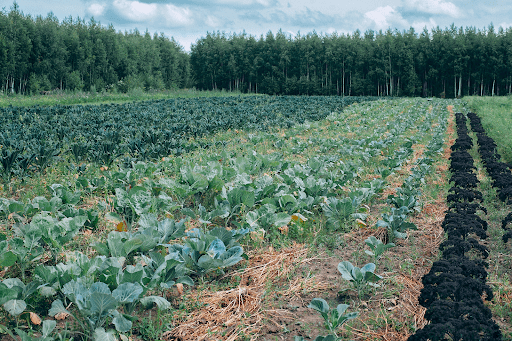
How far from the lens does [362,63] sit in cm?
5538

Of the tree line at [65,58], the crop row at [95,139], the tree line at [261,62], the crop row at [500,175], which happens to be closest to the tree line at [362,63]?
the tree line at [261,62]

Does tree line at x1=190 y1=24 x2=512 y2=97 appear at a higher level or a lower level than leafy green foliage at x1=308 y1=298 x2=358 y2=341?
higher

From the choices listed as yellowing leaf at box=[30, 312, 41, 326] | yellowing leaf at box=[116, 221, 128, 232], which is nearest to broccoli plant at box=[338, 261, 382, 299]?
yellowing leaf at box=[30, 312, 41, 326]

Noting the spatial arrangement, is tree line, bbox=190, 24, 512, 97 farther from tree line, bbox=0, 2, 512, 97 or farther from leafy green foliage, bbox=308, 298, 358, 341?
leafy green foliage, bbox=308, 298, 358, 341

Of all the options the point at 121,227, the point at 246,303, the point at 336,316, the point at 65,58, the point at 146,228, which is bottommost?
the point at 246,303

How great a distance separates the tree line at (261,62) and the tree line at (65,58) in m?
0.12

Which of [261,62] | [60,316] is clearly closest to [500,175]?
[60,316]

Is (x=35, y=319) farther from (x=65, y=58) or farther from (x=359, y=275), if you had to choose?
(x=65, y=58)

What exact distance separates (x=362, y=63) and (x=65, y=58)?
4202cm

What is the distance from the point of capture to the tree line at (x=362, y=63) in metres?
50.2

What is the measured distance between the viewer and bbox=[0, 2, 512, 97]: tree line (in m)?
38.7

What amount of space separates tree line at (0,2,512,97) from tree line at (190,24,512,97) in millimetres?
148

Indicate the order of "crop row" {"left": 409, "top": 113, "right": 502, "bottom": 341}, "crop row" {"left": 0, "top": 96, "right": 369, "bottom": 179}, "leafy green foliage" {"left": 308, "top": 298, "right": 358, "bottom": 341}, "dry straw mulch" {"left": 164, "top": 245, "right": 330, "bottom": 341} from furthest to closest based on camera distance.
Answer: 1. "crop row" {"left": 0, "top": 96, "right": 369, "bottom": 179}
2. "dry straw mulch" {"left": 164, "top": 245, "right": 330, "bottom": 341}
3. "leafy green foliage" {"left": 308, "top": 298, "right": 358, "bottom": 341}
4. "crop row" {"left": 409, "top": 113, "right": 502, "bottom": 341}

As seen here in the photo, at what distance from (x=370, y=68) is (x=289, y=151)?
174 feet
